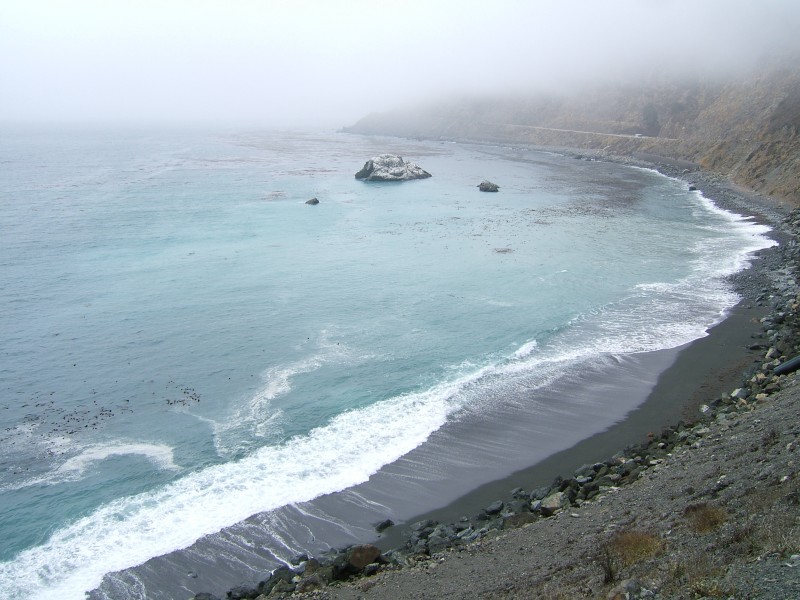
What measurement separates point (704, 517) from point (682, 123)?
410 feet

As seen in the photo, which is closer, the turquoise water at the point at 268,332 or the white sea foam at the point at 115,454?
the turquoise water at the point at 268,332

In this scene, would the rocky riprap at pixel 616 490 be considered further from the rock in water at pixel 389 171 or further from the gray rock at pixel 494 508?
the rock in water at pixel 389 171

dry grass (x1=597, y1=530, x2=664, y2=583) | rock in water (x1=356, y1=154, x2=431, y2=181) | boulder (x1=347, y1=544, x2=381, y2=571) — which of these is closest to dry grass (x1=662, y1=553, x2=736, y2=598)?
dry grass (x1=597, y1=530, x2=664, y2=583)

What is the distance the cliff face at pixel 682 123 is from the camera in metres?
78.1

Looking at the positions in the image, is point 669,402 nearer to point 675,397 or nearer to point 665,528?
point 675,397

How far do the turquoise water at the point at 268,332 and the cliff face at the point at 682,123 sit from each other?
11.0 m

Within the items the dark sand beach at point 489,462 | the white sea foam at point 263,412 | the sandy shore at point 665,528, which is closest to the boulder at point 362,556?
the sandy shore at point 665,528

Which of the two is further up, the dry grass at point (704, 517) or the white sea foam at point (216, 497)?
the dry grass at point (704, 517)

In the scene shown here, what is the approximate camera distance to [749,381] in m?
27.1

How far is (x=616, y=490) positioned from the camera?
19.8 metres

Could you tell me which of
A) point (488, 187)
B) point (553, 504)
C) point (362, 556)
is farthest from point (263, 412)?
point (488, 187)

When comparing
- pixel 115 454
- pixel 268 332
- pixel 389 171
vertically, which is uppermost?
pixel 389 171

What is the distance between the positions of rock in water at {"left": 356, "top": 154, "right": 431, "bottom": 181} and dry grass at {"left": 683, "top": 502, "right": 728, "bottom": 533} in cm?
9008

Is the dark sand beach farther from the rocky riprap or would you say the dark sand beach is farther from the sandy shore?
the rocky riprap
